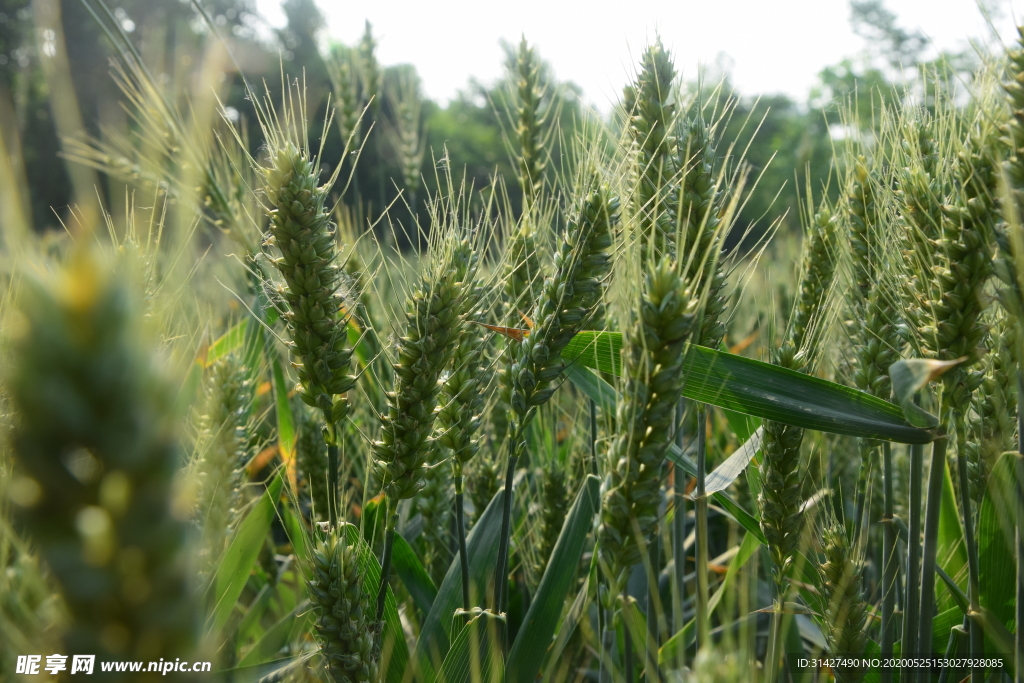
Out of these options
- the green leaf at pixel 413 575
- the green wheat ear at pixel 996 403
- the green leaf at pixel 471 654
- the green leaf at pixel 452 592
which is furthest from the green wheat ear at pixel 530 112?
the green leaf at pixel 471 654

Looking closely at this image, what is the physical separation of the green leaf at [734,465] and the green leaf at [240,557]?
1086mm

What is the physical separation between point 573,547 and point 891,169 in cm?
119

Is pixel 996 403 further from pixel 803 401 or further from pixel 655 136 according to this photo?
pixel 655 136

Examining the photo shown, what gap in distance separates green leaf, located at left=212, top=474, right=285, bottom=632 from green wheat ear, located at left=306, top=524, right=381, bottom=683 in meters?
0.46

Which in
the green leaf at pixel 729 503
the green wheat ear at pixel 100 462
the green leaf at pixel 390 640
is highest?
the green wheat ear at pixel 100 462

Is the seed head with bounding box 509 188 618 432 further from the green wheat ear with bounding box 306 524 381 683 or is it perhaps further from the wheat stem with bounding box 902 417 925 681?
the wheat stem with bounding box 902 417 925 681

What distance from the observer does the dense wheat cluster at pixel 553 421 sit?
1.75ft

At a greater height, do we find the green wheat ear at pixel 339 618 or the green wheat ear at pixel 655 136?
the green wheat ear at pixel 655 136

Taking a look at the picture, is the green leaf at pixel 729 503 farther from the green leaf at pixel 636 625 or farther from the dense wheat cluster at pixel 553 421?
the green leaf at pixel 636 625

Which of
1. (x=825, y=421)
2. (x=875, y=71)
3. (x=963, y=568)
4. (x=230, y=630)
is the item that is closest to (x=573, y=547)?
(x=825, y=421)

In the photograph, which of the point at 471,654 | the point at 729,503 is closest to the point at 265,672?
the point at 471,654

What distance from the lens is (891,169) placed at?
1517 mm

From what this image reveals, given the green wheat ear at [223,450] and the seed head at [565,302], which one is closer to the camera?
the seed head at [565,302]

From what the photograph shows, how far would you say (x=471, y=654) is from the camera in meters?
1.32
